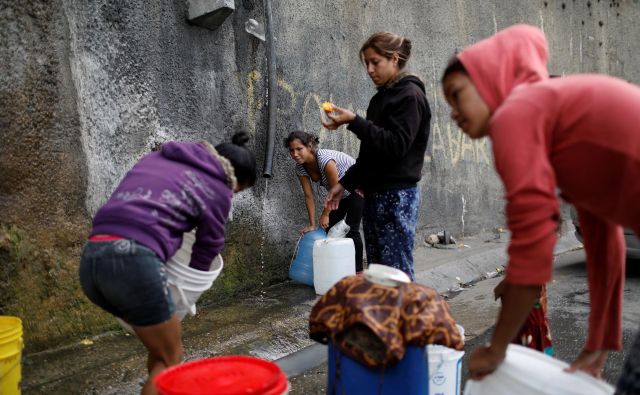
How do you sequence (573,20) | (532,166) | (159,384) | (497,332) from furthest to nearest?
(573,20)
(159,384)
(497,332)
(532,166)

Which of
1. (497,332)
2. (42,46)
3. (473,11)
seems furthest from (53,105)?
(473,11)

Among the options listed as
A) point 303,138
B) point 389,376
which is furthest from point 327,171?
point 389,376

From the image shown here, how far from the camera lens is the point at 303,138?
5.15m

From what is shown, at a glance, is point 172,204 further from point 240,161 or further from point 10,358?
point 10,358

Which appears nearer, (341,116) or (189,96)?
(341,116)

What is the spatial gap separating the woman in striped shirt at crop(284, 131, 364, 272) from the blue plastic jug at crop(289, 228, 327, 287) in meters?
0.08

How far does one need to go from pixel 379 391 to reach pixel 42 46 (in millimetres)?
2982

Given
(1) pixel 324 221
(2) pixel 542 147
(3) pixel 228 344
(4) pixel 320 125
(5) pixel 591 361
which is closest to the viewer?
(2) pixel 542 147

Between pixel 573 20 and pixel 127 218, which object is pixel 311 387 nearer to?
pixel 127 218

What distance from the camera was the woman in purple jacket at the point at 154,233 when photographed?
2.19m

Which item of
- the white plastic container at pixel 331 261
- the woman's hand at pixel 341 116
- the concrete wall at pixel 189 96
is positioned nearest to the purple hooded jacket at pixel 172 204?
the woman's hand at pixel 341 116

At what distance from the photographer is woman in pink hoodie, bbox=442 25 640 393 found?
1.43 metres

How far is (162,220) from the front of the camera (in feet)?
7.33

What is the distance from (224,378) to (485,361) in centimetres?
83
